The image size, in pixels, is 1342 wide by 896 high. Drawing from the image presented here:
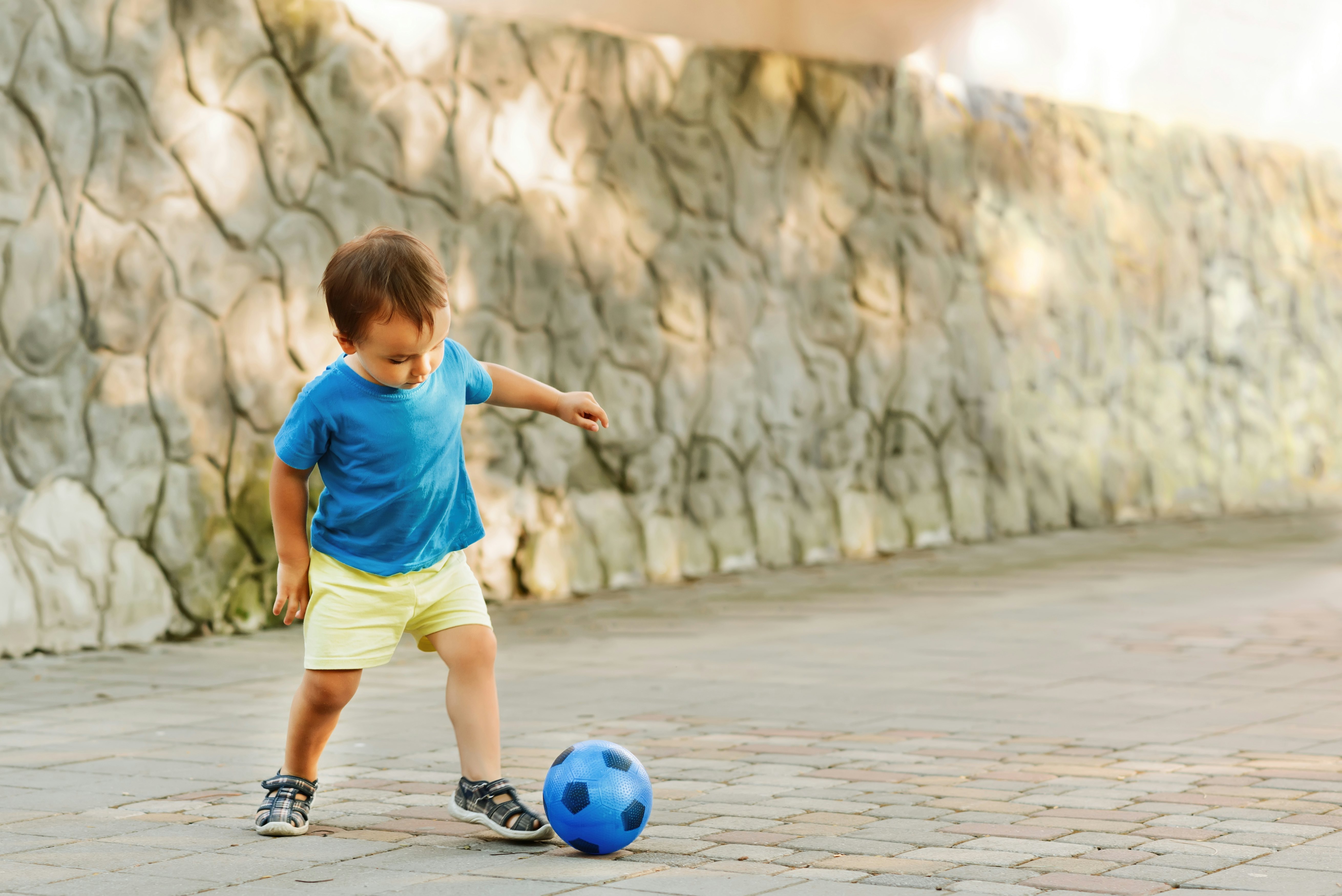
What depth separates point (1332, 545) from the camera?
1107 centimetres

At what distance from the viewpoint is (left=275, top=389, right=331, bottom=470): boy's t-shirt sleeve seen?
12.7ft

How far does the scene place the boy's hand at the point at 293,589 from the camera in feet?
13.0

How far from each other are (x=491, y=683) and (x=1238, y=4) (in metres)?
11.9

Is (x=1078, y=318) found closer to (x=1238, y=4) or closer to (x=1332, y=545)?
(x=1332, y=545)

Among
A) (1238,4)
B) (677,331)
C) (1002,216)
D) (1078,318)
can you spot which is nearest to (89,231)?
(677,331)

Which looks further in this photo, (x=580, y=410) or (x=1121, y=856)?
(x=580, y=410)

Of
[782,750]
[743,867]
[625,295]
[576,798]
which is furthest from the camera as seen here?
[625,295]

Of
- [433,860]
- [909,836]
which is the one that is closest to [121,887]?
[433,860]

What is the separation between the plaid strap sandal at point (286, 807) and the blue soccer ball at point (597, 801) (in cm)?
59

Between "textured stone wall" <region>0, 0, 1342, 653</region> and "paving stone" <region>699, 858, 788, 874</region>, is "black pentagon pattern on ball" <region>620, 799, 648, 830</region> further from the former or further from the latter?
"textured stone wall" <region>0, 0, 1342, 653</region>

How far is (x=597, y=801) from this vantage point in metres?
3.70

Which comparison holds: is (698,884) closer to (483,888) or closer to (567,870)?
(567,870)

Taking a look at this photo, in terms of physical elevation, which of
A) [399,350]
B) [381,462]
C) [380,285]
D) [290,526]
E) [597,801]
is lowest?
[597,801]

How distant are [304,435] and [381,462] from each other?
17 centimetres
